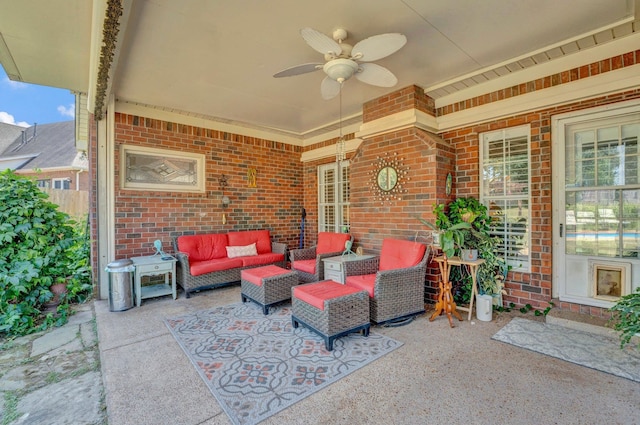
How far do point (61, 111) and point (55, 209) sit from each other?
120 feet

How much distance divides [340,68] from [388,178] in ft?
→ 6.73

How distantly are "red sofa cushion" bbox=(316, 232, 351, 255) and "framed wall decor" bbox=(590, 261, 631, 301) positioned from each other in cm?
301

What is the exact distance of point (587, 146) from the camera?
10.4ft

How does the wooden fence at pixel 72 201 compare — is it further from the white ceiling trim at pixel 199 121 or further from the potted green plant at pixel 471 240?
the potted green plant at pixel 471 240

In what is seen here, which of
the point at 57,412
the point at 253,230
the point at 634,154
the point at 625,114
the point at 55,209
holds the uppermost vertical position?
the point at 625,114

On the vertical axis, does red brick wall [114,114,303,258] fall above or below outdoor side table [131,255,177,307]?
above

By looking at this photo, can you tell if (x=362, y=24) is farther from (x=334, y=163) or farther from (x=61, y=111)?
(x=61, y=111)

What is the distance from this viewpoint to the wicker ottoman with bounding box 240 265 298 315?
11.5ft

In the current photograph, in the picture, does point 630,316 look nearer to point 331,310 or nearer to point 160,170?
point 331,310

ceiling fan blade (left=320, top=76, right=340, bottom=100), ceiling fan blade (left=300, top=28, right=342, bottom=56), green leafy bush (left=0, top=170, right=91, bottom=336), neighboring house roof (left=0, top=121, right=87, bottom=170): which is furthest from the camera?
neighboring house roof (left=0, top=121, right=87, bottom=170)

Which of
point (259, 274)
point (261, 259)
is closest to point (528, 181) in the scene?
point (259, 274)

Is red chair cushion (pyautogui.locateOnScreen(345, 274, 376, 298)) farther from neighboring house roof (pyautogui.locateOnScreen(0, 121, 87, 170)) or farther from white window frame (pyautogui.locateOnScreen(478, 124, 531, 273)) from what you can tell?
neighboring house roof (pyautogui.locateOnScreen(0, 121, 87, 170))

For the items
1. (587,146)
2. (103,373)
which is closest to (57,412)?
(103,373)

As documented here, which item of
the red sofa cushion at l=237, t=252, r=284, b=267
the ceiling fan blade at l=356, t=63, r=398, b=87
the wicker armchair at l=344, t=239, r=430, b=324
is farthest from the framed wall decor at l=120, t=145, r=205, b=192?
the ceiling fan blade at l=356, t=63, r=398, b=87
